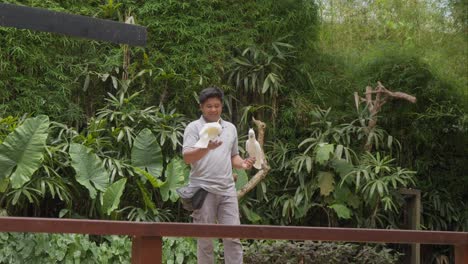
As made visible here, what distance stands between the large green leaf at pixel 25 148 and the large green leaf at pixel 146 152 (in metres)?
0.82

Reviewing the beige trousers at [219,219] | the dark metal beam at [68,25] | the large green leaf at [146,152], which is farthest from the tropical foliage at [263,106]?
the beige trousers at [219,219]

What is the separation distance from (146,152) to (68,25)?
238 centimetres

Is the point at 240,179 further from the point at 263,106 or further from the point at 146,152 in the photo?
the point at 263,106

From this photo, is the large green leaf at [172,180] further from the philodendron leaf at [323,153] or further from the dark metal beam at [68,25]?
the dark metal beam at [68,25]

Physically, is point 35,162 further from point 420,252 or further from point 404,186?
point 420,252

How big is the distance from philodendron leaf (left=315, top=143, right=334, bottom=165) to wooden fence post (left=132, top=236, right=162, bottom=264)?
4.26m

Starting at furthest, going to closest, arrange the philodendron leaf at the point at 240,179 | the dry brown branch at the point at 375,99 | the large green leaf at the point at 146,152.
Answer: the dry brown branch at the point at 375,99 → the philodendron leaf at the point at 240,179 → the large green leaf at the point at 146,152

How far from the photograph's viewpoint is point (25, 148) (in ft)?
21.5

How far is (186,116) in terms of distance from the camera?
795cm

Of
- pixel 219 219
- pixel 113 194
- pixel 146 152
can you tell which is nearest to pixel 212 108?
pixel 219 219

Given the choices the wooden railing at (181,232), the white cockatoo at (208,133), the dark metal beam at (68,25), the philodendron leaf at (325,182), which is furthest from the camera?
the philodendron leaf at (325,182)

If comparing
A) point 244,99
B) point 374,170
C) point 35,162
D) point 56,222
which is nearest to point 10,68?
point 35,162

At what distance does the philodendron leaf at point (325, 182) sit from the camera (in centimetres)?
738

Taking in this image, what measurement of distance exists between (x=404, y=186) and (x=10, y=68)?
3687 millimetres
